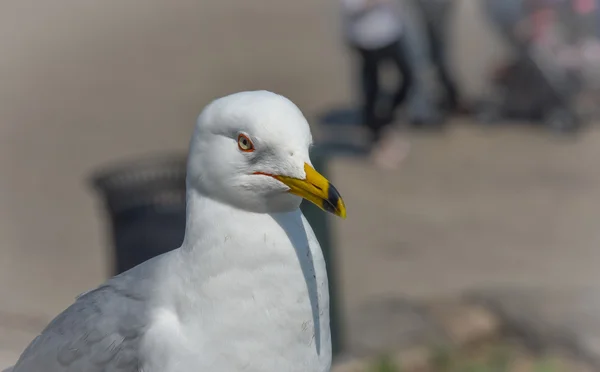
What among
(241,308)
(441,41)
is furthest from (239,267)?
(441,41)

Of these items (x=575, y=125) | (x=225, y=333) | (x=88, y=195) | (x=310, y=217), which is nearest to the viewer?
(x=225, y=333)

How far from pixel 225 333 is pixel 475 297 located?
3213mm

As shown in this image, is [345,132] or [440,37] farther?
[440,37]

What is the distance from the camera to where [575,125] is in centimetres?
850

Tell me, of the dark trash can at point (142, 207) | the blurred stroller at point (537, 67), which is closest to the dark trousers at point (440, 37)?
the blurred stroller at point (537, 67)

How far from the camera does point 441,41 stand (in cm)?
892

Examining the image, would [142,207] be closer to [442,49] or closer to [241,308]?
[241,308]

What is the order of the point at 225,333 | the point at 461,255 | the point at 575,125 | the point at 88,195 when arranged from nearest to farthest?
the point at 225,333
the point at 461,255
the point at 88,195
the point at 575,125

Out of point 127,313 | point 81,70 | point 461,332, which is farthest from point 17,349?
point 81,70

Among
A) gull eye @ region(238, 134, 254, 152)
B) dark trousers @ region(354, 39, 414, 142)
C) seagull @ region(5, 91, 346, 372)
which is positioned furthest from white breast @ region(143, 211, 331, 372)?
dark trousers @ region(354, 39, 414, 142)

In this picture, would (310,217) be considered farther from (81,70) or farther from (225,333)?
(81,70)

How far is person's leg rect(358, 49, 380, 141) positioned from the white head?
5.52 metres

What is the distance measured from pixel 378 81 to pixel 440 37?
2.98 ft

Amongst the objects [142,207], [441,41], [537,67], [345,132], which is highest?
[142,207]
